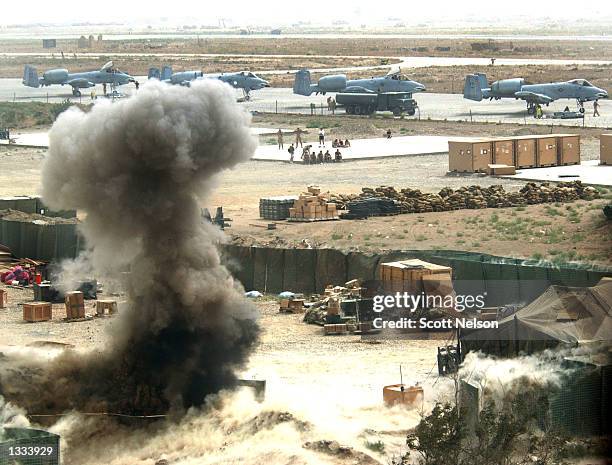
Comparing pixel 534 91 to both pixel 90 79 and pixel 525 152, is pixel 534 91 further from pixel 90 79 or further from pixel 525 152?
pixel 90 79

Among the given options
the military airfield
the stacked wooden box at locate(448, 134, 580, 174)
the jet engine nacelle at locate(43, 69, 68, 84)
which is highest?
the jet engine nacelle at locate(43, 69, 68, 84)

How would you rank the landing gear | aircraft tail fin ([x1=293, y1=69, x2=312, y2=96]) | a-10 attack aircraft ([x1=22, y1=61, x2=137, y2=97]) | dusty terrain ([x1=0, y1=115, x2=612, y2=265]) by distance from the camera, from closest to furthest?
1. dusty terrain ([x1=0, y1=115, x2=612, y2=265])
2. the landing gear
3. aircraft tail fin ([x1=293, y1=69, x2=312, y2=96])
4. a-10 attack aircraft ([x1=22, y1=61, x2=137, y2=97])

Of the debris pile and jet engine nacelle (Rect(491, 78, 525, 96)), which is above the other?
jet engine nacelle (Rect(491, 78, 525, 96))

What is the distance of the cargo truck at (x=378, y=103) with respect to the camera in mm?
99812

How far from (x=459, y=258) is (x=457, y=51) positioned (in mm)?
159046

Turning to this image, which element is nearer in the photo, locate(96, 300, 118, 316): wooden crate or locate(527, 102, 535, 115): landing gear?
locate(96, 300, 118, 316): wooden crate

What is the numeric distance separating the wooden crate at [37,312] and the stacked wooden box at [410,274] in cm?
937

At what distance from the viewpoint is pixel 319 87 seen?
4619 inches

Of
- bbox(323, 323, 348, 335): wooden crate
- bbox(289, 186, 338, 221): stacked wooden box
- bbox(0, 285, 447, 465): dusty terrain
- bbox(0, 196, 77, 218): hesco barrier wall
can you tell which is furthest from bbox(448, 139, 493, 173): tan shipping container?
bbox(0, 285, 447, 465): dusty terrain

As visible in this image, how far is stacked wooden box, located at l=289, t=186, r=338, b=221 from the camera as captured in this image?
51.9 meters

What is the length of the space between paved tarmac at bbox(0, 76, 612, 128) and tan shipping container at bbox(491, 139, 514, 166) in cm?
2190

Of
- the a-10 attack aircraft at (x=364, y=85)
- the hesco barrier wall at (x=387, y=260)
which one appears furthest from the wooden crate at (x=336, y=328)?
the a-10 attack aircraft at (x=364, y=85)

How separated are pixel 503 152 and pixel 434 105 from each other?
43878 mm

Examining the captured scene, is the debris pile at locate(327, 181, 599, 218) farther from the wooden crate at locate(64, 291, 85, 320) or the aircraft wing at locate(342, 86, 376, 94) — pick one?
the aircraft wing at locate(342, 86, 376, 94)
